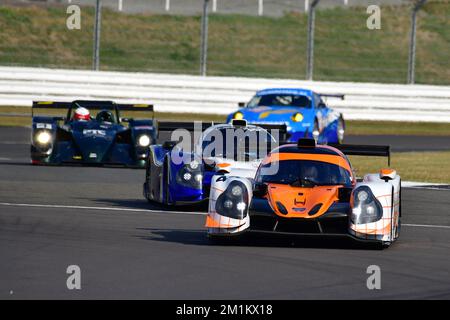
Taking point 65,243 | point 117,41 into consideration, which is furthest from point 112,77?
point 65,243

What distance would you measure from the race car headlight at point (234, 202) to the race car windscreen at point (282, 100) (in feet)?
45.0

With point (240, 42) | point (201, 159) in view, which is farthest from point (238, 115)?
point (240, 42)

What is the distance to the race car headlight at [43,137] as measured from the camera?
2009 cm

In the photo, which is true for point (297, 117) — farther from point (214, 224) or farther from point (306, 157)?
point (214, 224)

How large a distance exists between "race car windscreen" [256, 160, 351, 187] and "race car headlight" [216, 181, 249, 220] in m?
0.66

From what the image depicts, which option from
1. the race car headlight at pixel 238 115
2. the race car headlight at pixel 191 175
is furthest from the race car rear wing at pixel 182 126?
the race car headlight at pixel 238 115

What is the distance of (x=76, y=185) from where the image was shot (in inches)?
705

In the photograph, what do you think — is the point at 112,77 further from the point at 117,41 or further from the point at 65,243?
the point at 65,243

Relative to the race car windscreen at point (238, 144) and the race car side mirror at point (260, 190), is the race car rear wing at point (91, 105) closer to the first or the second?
the race car windscreen at point (238, 144)

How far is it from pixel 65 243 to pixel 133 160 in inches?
345

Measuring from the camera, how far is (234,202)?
38.2 feet

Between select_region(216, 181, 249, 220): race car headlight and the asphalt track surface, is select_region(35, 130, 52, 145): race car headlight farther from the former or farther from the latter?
select_region(216, 181, 249, 220): race car headlight

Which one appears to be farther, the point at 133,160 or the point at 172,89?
the point at 172,89

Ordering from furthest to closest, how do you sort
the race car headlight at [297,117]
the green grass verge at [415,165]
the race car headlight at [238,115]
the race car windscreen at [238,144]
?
the race car headlight at [297,117] → the race car headlight at [238,115] → the green grass verge at [415,165] → the race car windscreen at [238,144]
